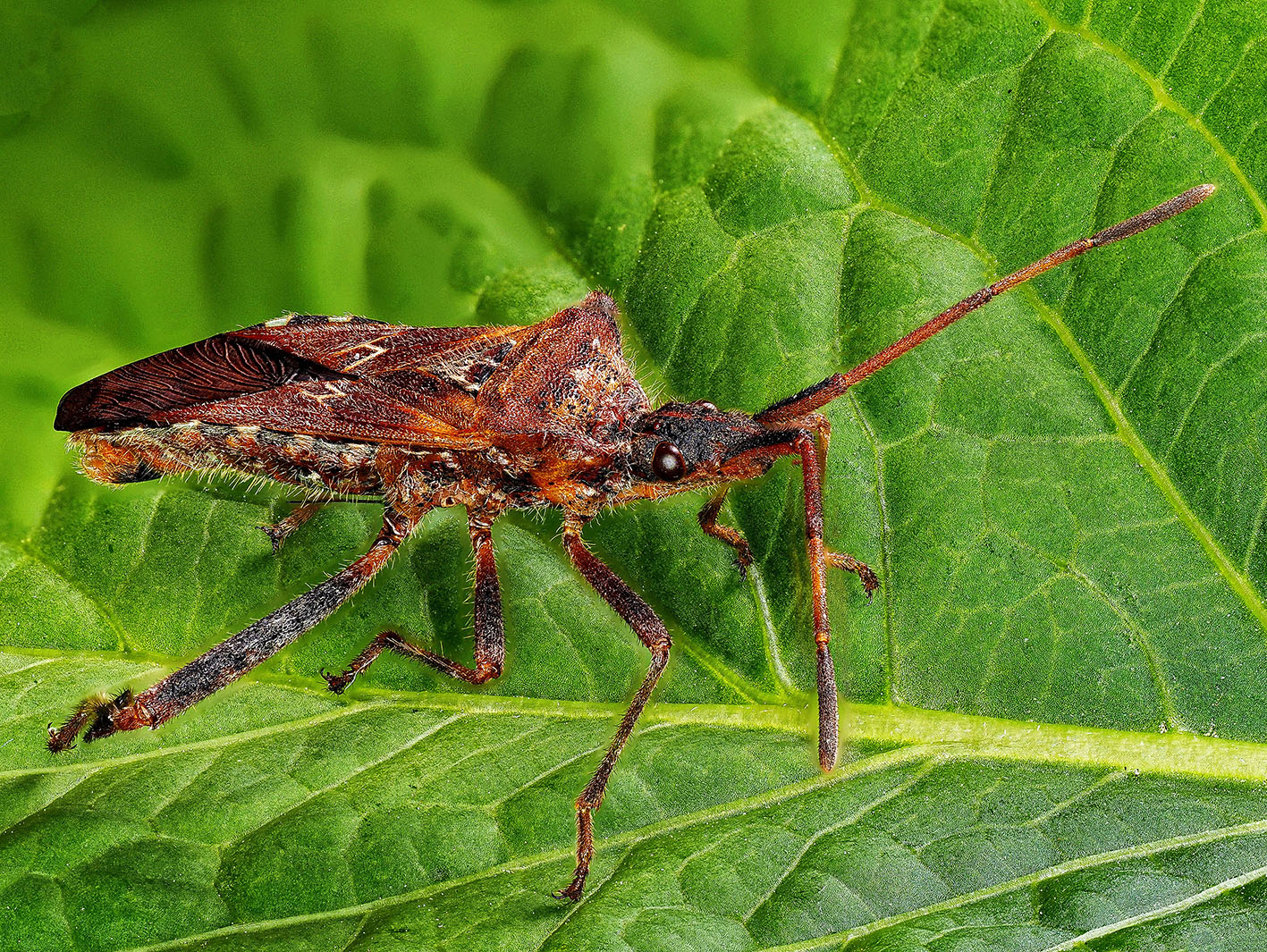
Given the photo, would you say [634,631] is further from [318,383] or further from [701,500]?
[318,383]

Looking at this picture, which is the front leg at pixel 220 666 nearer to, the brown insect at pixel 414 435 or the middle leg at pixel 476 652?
the brown insect at pixel 414 435

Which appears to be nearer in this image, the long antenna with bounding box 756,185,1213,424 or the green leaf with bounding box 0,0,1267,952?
the green leaf with bounding box 0,0,1267,952

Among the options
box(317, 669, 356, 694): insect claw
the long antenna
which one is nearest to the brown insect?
box(317, 669, 356, 694): insect claw

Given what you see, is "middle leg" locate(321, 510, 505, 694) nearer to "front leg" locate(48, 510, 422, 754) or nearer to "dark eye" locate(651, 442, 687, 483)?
"front leg" locate(48, 510, 422, 754)

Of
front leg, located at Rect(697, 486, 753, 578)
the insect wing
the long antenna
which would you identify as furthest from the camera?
the insect wing

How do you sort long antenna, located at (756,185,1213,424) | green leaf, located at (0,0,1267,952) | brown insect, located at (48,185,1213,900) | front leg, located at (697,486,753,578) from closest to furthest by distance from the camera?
green leaf, located at (0,0,1267,952), long antenna, located at (756,185,1213,424), front leg, located at (697,486,753,578), brown insect, located at (48,185,1213,900)

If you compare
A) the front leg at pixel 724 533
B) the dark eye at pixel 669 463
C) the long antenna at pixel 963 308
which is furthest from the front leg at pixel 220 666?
the long antenna at pixel 963 308

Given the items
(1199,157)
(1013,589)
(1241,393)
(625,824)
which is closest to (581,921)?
(625,824)
